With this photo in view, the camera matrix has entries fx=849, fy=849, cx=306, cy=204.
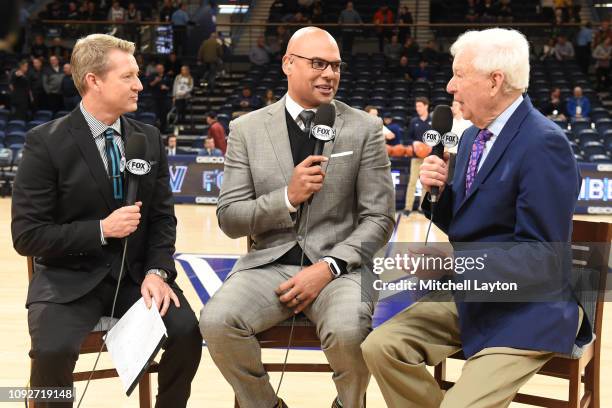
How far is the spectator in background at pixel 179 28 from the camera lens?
1858 centimetres

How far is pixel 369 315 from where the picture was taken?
308 centimetres

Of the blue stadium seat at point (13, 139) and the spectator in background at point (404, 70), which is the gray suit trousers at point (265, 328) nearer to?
the blue stadium seat at point (13, 139)

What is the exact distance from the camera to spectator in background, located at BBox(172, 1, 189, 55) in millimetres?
18578

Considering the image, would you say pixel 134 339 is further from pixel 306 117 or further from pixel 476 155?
pixel 476 155

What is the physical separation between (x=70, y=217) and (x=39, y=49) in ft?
52.2

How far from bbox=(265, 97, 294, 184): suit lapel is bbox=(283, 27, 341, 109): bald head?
0.40ft

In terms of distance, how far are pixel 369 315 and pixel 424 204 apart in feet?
1.49

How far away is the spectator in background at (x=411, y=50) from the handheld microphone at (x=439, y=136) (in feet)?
51.6

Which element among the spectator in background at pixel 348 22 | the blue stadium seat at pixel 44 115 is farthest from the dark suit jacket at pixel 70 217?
the spectator in background at pixel 348 22

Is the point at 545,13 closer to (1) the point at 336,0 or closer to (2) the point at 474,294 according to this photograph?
(1) the point at 336,0

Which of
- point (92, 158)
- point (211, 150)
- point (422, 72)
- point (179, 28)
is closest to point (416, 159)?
point (211, 150)

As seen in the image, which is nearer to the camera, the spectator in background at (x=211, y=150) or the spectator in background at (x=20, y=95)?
the spectator in background at (x=211, y=150)

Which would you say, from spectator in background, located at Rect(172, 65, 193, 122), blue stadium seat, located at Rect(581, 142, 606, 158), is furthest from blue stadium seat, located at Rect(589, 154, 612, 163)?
spectator in background, located at Rect(172, 65, 193, 122)

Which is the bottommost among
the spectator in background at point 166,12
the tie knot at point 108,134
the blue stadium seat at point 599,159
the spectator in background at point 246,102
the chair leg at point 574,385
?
the blue stadium seat at point 599,159
